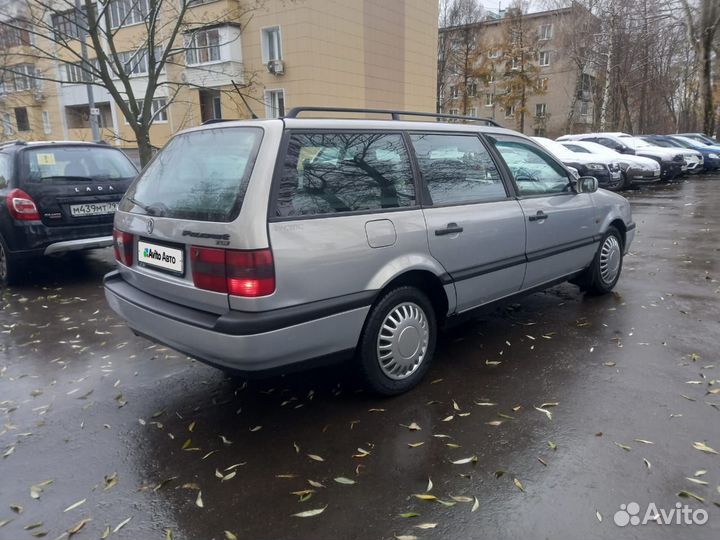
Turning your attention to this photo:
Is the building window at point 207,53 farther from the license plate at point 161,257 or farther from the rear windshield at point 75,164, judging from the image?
the license plate at point 161,257

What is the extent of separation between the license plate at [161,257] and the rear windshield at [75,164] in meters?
3.68

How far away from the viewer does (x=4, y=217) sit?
6.01 metres

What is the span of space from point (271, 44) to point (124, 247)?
2740cm

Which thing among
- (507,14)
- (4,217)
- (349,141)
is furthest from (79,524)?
(507,14)

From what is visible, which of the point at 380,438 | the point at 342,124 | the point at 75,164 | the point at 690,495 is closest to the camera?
the point at 690,495

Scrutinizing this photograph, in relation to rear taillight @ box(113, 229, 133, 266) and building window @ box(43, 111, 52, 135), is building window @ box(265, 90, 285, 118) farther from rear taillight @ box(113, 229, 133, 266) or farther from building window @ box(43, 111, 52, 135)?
rear taillight @ box(113, 229, 133, 266)

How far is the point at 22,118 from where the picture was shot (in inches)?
1574

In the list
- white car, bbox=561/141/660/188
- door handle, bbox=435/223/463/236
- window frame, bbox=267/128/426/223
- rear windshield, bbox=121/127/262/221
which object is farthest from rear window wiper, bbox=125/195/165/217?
white car, bbox=561/141/660/188

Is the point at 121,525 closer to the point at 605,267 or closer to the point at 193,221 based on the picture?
the point at 193,221

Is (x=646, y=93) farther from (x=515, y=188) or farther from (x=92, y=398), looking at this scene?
(x=92, y=398)

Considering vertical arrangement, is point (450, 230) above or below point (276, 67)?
below

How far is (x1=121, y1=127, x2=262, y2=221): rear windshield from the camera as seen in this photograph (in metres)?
2.91

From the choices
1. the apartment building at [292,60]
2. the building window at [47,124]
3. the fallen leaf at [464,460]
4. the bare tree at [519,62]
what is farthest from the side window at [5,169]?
the building window at [47,124]
